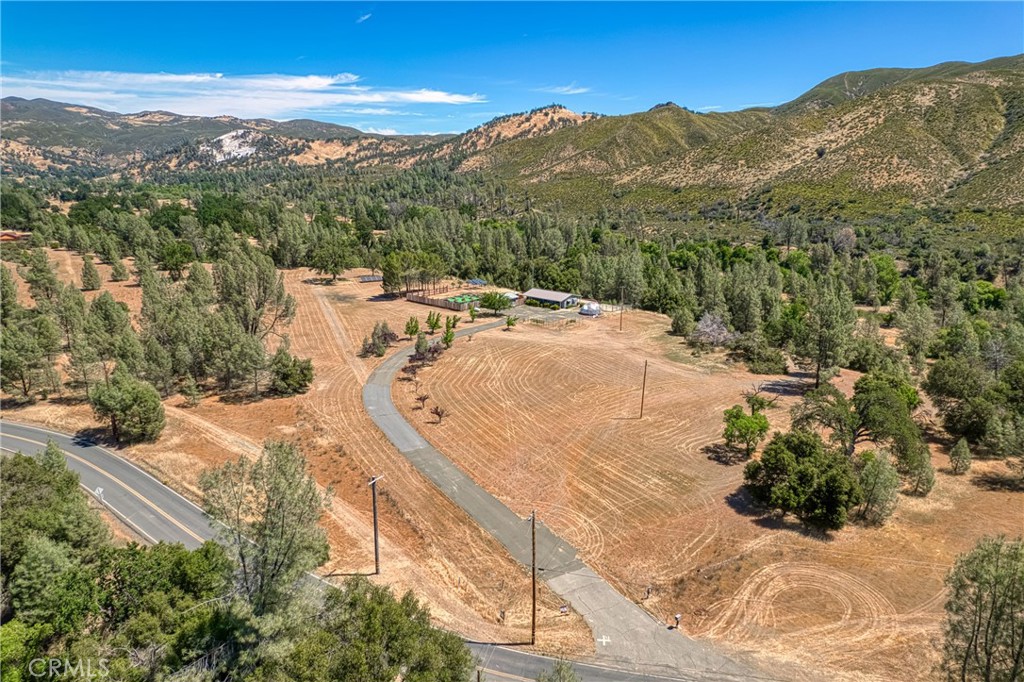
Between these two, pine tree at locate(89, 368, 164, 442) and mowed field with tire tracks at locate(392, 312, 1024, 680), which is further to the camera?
pine tree at locate(89, 368, 164, 442)

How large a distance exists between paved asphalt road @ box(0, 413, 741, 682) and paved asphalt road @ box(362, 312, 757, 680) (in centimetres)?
83

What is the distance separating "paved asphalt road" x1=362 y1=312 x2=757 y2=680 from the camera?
24.4 m

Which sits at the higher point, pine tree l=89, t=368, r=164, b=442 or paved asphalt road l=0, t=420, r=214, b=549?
pine tree l=89, t=368, r=164, b=442

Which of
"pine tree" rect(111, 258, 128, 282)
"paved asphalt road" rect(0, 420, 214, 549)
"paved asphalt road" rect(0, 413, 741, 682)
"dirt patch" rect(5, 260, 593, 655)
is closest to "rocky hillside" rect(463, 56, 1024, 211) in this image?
"pine tree" rect(111, 258, 128, 282)

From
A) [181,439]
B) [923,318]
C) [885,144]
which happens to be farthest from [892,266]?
[181,439]

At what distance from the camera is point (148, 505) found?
1443 inches

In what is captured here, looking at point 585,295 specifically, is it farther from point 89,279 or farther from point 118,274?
point 118,274

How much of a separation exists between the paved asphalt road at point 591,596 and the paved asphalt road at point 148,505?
0.83m

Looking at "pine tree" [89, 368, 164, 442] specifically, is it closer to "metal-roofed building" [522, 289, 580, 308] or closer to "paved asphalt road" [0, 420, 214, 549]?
"paved asphalt road" [0, 420, 214, 549]

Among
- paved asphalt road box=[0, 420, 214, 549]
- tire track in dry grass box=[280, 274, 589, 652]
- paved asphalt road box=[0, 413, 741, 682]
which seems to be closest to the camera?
paved asphalt road box=[0, 413, 741, 682]

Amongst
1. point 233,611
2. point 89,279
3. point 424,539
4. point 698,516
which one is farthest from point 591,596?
point 89,279

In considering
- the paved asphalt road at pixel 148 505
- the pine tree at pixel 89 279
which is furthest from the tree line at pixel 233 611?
the pine tree at pixel 89 279

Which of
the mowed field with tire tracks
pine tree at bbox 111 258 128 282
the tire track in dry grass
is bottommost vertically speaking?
the tire track in dry grass

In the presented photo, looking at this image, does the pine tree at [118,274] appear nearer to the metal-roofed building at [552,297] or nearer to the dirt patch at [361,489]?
the dirt patch at [361,489]
